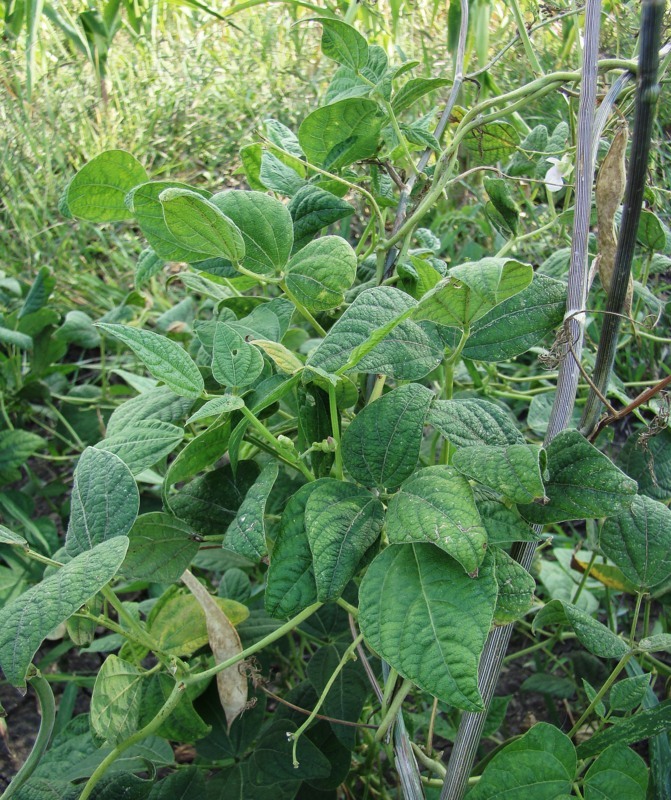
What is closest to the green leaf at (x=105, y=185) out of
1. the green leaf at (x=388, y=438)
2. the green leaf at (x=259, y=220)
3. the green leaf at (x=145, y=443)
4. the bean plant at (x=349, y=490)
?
the bean plant at (x=349, y=490)

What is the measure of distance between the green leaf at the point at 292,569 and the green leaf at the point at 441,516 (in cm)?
7

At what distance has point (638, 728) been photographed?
0.60m

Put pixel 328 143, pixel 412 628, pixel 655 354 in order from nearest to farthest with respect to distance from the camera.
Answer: pixel 412 628, pixel 328 143, pixel 655 354

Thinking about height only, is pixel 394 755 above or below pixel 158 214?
below

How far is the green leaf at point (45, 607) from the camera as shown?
476 mm

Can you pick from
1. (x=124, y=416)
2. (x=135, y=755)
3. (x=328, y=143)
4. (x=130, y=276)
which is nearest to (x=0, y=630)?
(x=124, y=416)

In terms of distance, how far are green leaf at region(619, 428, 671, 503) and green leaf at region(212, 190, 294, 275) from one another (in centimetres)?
36

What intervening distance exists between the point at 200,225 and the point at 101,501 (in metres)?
0.23

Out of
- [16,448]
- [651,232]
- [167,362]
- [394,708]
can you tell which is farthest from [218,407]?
[16,448]

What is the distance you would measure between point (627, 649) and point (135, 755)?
516 mm

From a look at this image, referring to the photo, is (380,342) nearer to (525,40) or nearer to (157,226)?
(157,226)

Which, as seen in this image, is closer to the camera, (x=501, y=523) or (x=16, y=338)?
(x=501, y=523)

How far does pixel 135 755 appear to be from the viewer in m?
0.81

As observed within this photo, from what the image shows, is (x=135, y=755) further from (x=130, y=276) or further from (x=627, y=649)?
(x=130, y=276)
